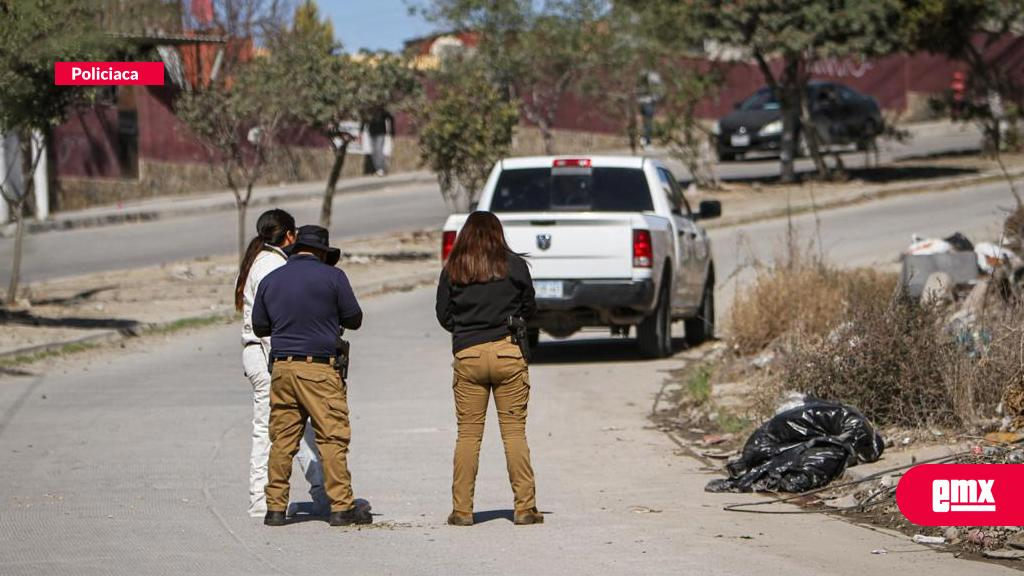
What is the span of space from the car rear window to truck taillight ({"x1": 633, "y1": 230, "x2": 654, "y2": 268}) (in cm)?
98

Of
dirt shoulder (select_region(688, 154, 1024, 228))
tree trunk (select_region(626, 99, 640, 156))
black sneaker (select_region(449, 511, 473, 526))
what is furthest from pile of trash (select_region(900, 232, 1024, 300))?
tree trunk (select_region(626, 99, 640, 156))

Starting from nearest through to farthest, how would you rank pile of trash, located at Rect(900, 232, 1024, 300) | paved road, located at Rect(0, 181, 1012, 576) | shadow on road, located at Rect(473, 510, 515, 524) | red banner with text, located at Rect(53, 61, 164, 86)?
paved road, located at Rect(0, 181, 1012, 576) → shadow on road, located at Rect(473, 510, 515, 524) → pile of trash, located at Rect(900, 232, 1024, 300) → red banner with text, located at Rect(53, 61, 164, 86)

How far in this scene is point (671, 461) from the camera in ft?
37.4

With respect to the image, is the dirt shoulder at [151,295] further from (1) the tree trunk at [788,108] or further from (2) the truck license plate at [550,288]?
(1) the tree trunk at [788,108]

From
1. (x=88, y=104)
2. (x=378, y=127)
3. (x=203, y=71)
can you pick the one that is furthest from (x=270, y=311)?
(x=378, y=127)

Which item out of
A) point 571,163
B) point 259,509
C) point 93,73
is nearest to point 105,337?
point 93,73

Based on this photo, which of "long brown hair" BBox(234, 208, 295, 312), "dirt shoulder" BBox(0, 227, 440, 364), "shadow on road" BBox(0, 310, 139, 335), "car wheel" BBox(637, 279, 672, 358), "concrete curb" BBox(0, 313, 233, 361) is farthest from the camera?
"shadow on road" BBox(0, 310, 139, 335)

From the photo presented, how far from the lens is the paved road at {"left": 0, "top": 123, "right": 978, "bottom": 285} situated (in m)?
26.6

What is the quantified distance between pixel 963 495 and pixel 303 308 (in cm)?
356

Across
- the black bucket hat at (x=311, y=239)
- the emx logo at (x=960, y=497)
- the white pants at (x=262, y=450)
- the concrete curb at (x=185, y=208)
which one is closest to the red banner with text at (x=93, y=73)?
the white pants at (x=262, y=450)

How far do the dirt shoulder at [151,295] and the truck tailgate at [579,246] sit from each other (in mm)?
5466

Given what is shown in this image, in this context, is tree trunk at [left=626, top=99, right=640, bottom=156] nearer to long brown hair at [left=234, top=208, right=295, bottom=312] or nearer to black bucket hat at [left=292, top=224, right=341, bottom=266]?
long brown hair at [left=234, top=208, right=295, bottom=312]

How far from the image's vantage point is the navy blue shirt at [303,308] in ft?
28.6

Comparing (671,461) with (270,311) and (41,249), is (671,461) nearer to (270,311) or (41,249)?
(270,311)
